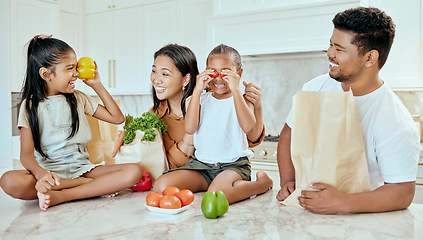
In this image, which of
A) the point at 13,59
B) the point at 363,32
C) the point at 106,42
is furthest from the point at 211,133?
the point at 106,42

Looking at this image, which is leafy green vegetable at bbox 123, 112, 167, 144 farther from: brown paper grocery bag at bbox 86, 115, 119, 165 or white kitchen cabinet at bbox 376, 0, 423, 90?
white kitchen cabinet at bbox 376, 0, 423, 90

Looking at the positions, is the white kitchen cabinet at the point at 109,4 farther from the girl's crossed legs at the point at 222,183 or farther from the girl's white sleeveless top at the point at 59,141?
the girl's crossed legs at the point at 222,183

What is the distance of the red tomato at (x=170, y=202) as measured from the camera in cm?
140

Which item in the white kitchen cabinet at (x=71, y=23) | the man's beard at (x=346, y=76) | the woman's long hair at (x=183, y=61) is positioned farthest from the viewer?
the white kitchen cabinet at (x=71, y=23)

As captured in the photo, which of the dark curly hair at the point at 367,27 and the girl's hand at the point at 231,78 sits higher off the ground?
the dark curly hair at the point at 367,27

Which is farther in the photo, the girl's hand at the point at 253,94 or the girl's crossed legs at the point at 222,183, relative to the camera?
the girl's hand at the point at 253,94

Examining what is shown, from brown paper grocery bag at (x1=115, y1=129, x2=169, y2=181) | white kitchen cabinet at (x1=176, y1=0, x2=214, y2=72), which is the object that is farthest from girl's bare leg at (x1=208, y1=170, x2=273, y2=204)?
white kitchen cabinet at (x1=176, y1=0, x2=214, y2=72)

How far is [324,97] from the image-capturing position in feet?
4.32

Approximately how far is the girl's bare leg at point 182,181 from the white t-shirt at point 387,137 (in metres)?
0.69

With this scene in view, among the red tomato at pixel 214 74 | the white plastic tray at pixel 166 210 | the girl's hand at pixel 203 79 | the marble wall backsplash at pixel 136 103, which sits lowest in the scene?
the white plastic tray at pixel 166 210

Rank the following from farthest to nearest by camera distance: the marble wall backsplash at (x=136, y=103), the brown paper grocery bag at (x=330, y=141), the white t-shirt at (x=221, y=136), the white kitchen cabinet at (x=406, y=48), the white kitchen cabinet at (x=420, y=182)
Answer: the marble wall backsplash at (x=136, y=103)
the white kitchen cabinet at (x=406, y=48)
the white kitchen cabinet at (x=420, y=182)
the white t-shirt at (x=221, y=136)
the brown paper grocery bag at (x=330, y=141)

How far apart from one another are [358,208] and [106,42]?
149 inches

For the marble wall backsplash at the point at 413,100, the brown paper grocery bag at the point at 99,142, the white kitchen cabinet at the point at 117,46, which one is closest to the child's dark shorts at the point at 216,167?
the brown paper grocery bag at the point at 99,142

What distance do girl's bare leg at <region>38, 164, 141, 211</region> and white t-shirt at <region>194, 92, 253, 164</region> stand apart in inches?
11.7
